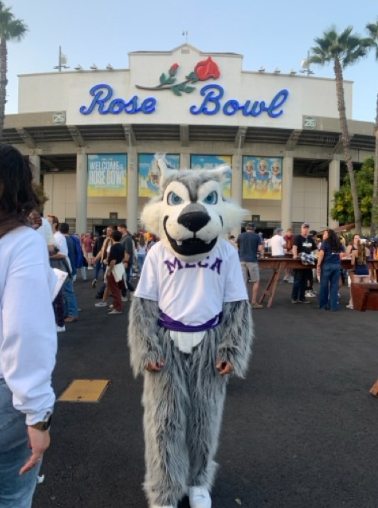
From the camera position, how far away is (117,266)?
8.94 metres

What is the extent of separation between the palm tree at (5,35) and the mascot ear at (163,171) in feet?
79.3

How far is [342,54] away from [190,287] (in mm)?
27841

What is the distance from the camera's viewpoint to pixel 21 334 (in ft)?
4.54

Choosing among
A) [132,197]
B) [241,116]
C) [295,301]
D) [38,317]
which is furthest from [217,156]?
[38,317]

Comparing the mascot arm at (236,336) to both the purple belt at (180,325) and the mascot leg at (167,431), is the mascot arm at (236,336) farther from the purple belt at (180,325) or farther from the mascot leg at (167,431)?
the mascot leg at (167,431)

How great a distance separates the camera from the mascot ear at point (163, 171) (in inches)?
110

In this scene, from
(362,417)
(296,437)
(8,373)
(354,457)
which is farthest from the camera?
(362,417)

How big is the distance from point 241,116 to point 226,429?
2783cm

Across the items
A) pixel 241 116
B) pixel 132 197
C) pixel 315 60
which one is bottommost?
pixel 132 197

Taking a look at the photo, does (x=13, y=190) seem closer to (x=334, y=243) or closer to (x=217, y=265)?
(x=217, y=265)

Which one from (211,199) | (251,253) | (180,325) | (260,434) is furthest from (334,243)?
(180,325)

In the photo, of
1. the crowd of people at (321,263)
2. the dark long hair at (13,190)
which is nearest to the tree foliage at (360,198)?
the crowd of people at (321,263)

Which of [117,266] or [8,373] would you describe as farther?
[117,266]

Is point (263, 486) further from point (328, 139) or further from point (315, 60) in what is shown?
point (328, 139)
